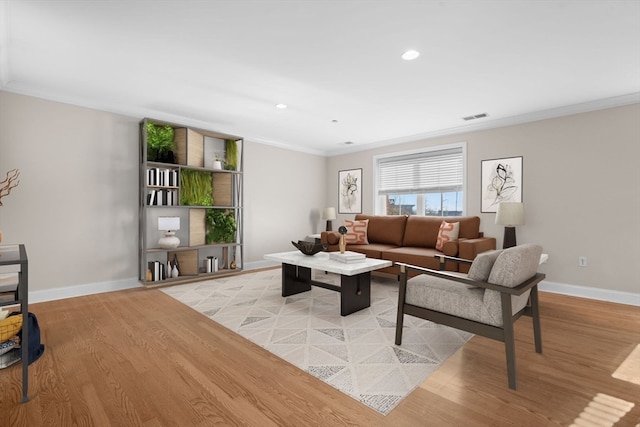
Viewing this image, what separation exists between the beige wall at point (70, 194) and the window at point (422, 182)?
4348 mm

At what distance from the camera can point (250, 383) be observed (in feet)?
6.45

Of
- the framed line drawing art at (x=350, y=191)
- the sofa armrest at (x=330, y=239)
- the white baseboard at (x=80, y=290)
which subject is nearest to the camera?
the white baseboard at (x=80, y=290)

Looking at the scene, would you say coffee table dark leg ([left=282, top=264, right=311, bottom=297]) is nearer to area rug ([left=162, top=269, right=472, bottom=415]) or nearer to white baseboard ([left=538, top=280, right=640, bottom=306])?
area rug ([left=162, top=269, right=472, bottom=415])

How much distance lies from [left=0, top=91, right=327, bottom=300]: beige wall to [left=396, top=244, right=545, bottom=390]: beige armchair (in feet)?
12.8

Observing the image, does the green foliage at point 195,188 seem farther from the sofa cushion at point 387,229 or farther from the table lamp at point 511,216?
the table lamp at point 511,216

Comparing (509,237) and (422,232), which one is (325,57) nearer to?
(422,232)

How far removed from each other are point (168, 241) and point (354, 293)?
2.77 metres

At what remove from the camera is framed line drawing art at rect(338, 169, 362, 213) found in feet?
21.6

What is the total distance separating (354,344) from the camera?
2.53 m

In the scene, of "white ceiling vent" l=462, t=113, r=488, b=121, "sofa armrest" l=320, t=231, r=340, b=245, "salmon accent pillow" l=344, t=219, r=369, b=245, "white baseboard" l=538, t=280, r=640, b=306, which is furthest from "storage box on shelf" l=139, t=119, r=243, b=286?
"white baseboard" l=538, t=280, r=640, b=306

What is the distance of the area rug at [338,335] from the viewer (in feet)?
6.59

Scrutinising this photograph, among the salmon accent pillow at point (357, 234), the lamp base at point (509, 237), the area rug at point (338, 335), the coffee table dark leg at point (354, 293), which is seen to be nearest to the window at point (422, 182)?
the lamp base at point (509, 237)

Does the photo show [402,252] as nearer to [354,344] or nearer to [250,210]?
[354,344]

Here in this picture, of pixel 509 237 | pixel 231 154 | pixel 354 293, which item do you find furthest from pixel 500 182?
pixel 231 154
